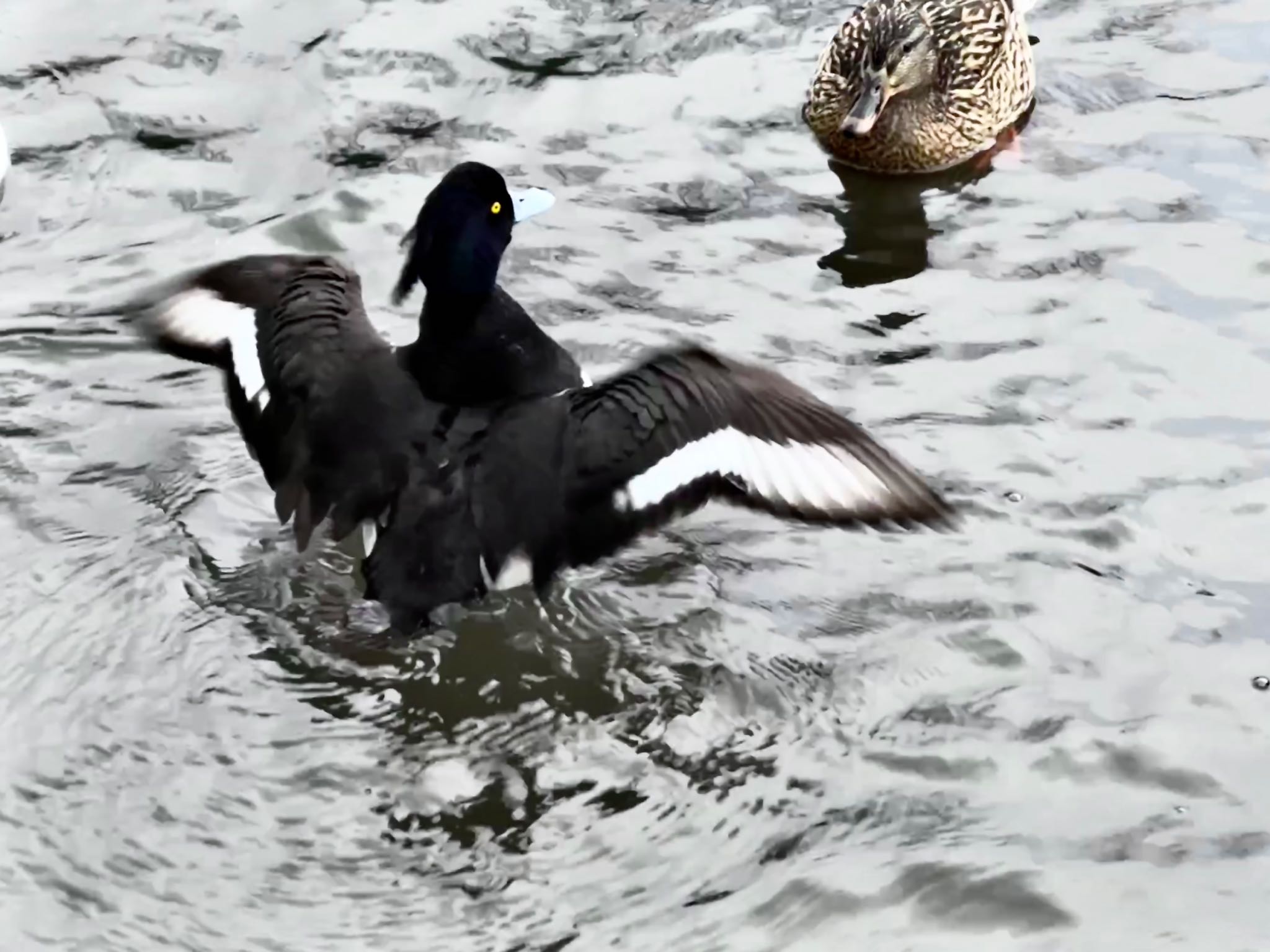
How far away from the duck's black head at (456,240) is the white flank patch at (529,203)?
21cm

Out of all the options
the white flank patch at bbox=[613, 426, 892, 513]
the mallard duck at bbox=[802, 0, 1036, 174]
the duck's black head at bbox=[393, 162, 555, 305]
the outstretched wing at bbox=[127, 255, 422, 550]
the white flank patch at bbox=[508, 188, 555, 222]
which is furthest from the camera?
the mallard duck at bbox=[802, 0, 1036, 174]

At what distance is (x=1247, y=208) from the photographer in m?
7.00

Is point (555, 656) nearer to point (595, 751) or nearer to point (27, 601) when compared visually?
point (595, 751)

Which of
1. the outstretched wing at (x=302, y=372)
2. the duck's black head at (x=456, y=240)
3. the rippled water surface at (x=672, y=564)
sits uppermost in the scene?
the duck's black head at (x=456, y=240)

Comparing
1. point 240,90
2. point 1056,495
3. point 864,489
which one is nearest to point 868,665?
point 864,489

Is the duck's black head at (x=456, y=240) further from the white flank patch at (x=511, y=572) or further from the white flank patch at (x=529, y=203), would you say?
the white flank patch at (x=511, y=572)

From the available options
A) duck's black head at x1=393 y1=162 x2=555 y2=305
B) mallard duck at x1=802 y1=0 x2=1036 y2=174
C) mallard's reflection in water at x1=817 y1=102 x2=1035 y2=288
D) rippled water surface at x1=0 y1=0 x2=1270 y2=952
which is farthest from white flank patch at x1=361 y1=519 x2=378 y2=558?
mallard duck at x1=802 y1=0 x2=1036 y2=174

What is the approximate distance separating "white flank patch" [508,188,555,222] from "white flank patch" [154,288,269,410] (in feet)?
2.88

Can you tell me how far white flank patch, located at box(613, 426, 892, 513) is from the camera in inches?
177

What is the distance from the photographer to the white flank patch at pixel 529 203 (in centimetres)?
520

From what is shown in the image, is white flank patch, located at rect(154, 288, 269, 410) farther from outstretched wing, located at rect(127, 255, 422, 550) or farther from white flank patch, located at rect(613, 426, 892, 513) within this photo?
white flank patch, located at rect(613, 426, 892, 513)

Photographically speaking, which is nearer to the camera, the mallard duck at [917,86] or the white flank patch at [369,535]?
the white flank patch at [369,535]

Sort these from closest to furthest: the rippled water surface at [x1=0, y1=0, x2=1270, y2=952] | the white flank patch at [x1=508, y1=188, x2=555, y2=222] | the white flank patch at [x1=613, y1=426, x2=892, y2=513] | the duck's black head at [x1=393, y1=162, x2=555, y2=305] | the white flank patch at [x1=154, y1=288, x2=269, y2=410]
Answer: the rippled water surface at [x1=0, y1=0, x2=1270, y2=952]
the white flank patch at [x1=613, y1=426, x2=892, y2=513]
the duck's black head at [x1=393, y1=162, x2=555, y2=305]
the white flank patch at [x1=154, y1=288, x2=269, y2=410]
the white flank patch at [x1=508, y1=188, x2=555, y2=222]

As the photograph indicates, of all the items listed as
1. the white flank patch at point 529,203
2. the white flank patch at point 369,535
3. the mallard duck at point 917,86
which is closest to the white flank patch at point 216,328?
the white flank patch at point 369,535
